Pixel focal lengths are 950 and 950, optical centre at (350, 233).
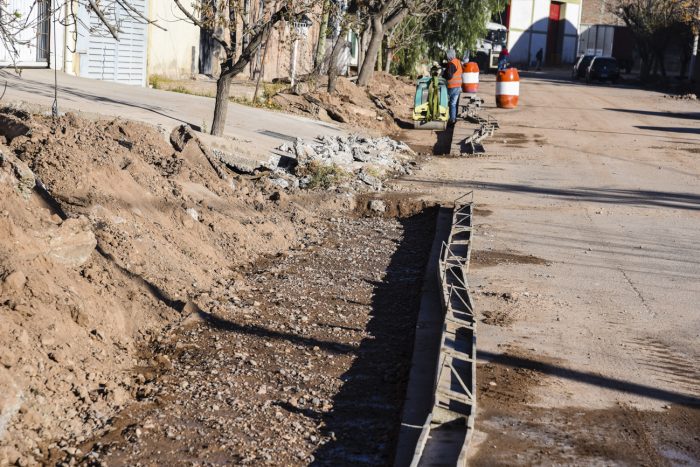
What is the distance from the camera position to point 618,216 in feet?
39.7

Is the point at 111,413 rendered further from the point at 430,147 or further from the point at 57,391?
the point at 430,147

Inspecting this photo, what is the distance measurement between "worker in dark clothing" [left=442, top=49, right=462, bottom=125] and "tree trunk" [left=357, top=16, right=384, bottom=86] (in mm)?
3731

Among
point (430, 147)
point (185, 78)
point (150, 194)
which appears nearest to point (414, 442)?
point (150, 194)

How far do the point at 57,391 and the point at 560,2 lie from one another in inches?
3010

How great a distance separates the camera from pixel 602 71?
2040 inches

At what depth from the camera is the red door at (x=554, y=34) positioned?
7719cm

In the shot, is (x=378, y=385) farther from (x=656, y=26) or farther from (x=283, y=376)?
(x=656, y=26)

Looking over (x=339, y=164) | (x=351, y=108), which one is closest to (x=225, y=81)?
(x=339, y=164)

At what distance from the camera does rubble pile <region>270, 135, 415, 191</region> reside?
13.2 metres

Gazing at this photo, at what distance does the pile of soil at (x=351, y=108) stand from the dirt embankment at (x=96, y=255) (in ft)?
34.2

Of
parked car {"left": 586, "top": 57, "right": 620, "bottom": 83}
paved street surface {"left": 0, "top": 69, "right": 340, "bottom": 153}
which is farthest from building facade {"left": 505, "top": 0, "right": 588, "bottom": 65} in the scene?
paved street surface {"left": 0, "top": 69, "right": 340, "bottom": 153}

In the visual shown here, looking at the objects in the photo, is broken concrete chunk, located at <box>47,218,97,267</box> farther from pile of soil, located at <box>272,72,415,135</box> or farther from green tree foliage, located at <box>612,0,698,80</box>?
green tree foliage, located at <box>612,0,698,80</box>

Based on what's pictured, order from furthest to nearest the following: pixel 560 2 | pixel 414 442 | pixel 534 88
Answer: pixel 560 2 < pixel 534 88 < pixel 414 442

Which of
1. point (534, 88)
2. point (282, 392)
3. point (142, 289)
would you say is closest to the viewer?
point (282, 392)
